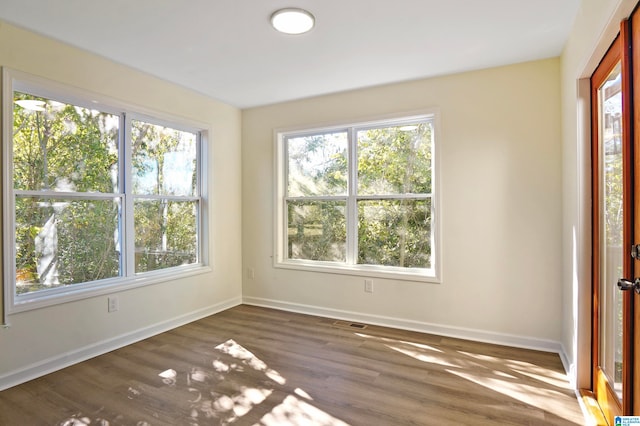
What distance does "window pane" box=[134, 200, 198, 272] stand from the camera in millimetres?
3539

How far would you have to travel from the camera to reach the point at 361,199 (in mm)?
4000

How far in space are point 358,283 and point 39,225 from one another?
300 cm

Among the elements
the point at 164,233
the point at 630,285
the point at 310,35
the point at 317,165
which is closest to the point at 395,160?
the point at 317,165

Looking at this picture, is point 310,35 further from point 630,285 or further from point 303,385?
point 303,385

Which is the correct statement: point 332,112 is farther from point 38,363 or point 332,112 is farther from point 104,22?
point 38,363

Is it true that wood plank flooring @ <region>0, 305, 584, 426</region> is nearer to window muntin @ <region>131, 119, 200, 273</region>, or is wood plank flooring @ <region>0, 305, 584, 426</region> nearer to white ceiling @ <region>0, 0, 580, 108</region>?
window muntin @ <region>131, 119, 200, 273</region>

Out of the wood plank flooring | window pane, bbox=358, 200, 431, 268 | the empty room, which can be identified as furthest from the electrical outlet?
the wood plank flooring

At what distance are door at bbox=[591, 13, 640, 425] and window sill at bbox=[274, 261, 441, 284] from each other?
152 centimetres

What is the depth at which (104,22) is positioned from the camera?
2455 millimetres

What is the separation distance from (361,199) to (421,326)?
1.50 metres

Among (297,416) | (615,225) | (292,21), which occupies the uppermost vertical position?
(292,21)

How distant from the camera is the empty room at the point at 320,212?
217 cm

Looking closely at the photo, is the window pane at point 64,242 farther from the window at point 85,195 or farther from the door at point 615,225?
the door at point 615,225

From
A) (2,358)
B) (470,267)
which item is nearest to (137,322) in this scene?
(2,358)
